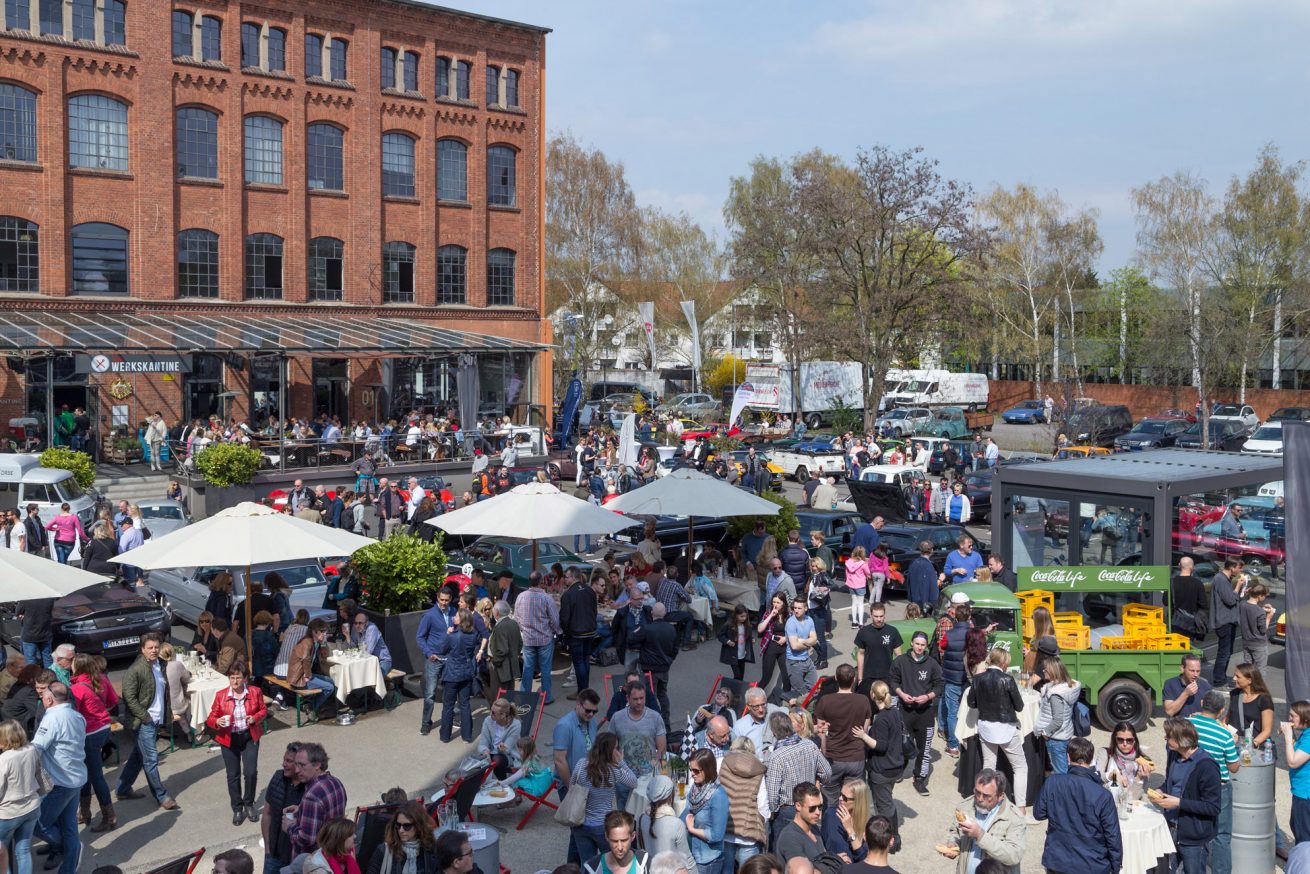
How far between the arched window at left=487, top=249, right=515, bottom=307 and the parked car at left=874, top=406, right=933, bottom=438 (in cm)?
1600

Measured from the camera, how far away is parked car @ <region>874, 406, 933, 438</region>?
48375 millimetres

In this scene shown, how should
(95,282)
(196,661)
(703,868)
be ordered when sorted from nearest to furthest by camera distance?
1. (703,868)
2. (196,661)
3. (95,282)

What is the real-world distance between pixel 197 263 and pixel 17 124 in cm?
627

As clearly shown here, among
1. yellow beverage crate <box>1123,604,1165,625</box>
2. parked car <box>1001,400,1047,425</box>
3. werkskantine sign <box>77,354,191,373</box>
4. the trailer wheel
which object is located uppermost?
werkskantine sign <box>77,354,191,373</box>

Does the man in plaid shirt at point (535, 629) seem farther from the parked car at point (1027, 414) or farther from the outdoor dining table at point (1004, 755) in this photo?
the parked car at point (1027, 414)

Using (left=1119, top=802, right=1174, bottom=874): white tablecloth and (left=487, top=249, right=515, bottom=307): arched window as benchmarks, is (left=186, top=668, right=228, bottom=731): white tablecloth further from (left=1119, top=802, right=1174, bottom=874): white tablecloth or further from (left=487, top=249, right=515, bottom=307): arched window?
(left=487, top=249, right=515, bottom=307): arched window

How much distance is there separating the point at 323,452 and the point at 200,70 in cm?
1381

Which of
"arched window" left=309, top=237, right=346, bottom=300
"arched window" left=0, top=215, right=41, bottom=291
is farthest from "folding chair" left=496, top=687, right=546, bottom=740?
"arched window" left=309, top=237, right=346, bottom=300

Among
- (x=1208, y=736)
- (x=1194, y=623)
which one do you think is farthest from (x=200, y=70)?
(x=1208, y=736)

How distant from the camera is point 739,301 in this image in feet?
217

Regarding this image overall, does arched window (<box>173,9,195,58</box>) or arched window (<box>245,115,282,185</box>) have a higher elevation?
arched window (<box>173,9,195,58</box>)

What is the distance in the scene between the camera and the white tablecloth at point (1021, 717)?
10.6m

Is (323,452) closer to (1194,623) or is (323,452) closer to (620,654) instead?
(620,654)

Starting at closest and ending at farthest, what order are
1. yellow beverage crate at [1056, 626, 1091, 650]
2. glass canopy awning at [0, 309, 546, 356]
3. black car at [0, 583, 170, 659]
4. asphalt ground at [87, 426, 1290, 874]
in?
asphalt ground at [87, 426, 1290, 874] → yellow beverage crate at [1056, 626, 1091, 650] → black car at [0, 583, 170, 659] → glass canopy awning at [0, 309, 546, 356]
